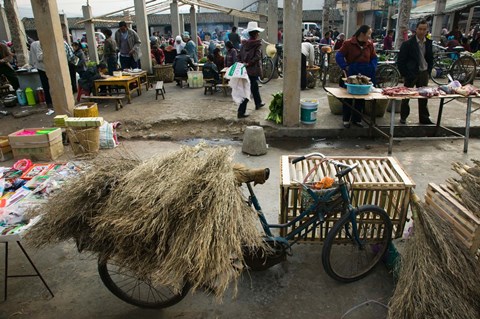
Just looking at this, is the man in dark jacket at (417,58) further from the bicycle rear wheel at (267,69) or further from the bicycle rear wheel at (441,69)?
the bicycle rear wheel at (441,69)

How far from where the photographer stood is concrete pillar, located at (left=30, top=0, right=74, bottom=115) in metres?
6.61

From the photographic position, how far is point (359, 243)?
3143 mm

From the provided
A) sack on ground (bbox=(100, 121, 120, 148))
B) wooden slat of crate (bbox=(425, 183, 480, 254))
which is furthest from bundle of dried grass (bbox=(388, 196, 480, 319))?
sack on ground (bbox=(100, 121, 120, 148))

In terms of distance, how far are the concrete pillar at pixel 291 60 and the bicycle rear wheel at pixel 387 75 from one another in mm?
4638

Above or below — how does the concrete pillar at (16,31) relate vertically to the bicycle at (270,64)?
above

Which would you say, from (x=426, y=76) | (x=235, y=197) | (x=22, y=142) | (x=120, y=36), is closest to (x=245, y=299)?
(x=235, y=197)

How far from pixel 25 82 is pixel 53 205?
9.43 m

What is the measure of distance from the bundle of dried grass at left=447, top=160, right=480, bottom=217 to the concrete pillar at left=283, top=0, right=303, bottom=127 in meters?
4.12

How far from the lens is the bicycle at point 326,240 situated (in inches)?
110

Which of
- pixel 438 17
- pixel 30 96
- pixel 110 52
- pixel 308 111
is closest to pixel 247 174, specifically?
pixel 308 111

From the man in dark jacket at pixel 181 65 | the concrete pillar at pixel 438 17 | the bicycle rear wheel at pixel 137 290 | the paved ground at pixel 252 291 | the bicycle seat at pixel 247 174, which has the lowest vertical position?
the paved ground at pixel 252 291

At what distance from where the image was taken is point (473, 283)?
2.36m

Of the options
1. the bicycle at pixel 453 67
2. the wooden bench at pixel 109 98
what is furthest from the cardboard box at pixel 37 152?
the bicycle at pixel 453 67

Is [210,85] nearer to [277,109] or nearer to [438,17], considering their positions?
[277,109]
